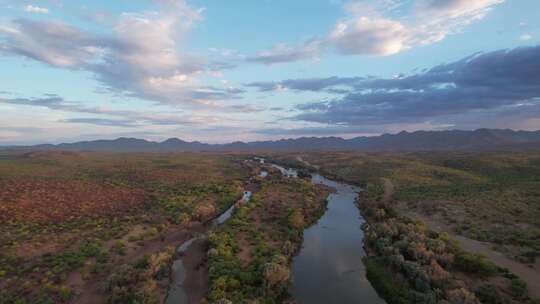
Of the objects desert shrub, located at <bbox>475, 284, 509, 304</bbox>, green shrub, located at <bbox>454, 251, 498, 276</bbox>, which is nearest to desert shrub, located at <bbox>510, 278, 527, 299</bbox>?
desert shrub, located at <bbox>475, 284, 509, 304</bbox>

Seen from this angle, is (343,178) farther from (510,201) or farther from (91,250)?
(91,250)

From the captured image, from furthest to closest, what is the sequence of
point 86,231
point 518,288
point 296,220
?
point 296,220 → point 86,231 → point 518,288

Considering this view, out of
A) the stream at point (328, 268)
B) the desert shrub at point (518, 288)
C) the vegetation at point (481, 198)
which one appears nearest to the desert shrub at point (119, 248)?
the stream at point (328, 268)

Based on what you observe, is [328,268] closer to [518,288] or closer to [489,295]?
[489,295]

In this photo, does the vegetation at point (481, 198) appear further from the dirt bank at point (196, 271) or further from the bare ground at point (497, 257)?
the dirt bank at point (196, 271)

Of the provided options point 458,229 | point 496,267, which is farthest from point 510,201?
point 496,267

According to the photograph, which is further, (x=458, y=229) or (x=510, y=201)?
(x=510, y=201)

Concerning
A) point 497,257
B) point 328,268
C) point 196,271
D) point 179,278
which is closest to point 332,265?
point 328,268

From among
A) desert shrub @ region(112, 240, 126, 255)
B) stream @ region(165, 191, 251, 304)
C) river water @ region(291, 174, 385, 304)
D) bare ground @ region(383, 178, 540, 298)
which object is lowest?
river water @ region(291, 174, 385, 304)

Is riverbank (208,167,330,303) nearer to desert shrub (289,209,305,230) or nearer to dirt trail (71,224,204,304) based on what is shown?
desert shrub (289,209,305,230)
